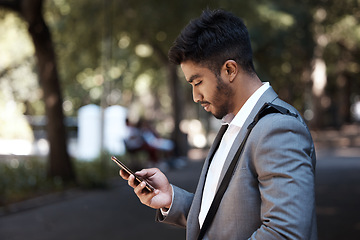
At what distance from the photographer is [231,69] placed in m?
1.92

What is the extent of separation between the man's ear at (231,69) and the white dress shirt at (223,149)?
98 mm

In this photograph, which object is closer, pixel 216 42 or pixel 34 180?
pixel 216 42

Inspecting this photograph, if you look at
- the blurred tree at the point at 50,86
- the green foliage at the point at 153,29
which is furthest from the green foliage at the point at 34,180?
the green foliage at the point at 153,29

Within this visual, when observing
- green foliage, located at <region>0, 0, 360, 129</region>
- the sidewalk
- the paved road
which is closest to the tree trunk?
green foliage, located at <region>0, 0, 360, 129</region>

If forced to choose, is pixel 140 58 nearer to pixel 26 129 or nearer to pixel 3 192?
pixel 26 129

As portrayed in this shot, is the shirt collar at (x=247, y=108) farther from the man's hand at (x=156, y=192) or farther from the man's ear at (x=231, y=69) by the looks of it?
the man's hand at (x=156, y=192)

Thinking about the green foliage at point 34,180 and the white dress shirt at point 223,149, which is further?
the green foliage at point 34,180

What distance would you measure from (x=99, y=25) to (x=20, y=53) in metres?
19.5

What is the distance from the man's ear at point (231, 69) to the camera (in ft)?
6.25

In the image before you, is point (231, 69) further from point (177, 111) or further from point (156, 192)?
point (177, 111)

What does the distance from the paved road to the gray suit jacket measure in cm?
591

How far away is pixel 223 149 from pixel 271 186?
355mm

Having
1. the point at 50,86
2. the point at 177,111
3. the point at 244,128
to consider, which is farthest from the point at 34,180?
the point at 244,128

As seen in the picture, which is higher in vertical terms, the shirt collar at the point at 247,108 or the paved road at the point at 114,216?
the shirt collar at the point at 247,108
